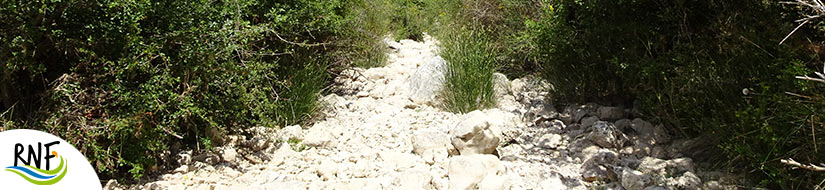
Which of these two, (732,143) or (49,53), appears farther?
(49,53)

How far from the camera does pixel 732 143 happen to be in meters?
3.14

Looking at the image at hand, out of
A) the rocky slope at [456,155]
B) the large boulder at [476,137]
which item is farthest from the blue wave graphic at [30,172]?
the large boulder at [476,137]

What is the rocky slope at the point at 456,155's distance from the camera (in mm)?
3410

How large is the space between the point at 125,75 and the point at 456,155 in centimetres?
202

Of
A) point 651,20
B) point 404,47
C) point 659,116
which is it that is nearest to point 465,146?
point 659,116

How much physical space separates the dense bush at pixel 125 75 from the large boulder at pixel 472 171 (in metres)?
1.42

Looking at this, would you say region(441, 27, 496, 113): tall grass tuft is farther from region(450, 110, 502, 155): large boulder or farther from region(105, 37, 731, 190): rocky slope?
region(450, 110, 502, 155): large boulder

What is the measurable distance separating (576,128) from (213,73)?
97.7 inches

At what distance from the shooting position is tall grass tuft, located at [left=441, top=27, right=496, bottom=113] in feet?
16.0

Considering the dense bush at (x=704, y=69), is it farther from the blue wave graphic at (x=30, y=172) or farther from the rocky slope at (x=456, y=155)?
the blue wave graphic at (x=30, y=172)

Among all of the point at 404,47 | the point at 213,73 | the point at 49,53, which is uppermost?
the point at 49,53

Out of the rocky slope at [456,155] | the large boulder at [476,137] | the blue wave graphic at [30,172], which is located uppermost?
the blue wave graphic at [30,172]

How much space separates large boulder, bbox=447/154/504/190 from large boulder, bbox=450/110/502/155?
0.20 meters

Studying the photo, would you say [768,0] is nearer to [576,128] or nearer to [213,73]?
[576,128]
